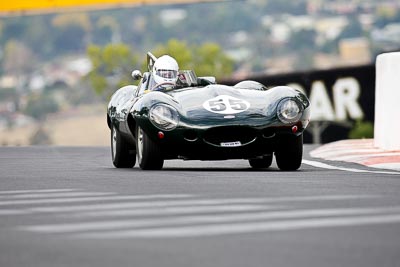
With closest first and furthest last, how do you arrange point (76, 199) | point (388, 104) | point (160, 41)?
point (76, 199) → point (388, 104) → point (160, 41)

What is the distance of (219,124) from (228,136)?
0.17 m

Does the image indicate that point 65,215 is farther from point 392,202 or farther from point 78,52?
point 78,52

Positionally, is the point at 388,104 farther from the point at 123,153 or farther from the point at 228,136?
the point at 228,136

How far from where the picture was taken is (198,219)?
863 cm

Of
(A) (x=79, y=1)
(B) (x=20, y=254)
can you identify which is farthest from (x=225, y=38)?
(B) (x=20, y=254)

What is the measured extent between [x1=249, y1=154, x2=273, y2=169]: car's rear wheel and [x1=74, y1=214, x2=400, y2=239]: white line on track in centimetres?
721

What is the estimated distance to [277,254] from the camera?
6953 millimetres

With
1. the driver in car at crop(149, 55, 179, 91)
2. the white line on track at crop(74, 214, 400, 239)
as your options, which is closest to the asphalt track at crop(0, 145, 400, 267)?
the white line on track at crop(74, 214, 400, 239)

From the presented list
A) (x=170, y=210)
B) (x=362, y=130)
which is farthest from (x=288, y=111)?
(x=362, y=130)

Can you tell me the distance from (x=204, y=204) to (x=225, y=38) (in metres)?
145

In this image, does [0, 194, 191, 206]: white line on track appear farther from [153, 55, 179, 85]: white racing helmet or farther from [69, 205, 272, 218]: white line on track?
[153, 55, 179, 85]: white racing helmet

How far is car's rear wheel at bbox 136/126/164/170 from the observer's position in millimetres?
14633

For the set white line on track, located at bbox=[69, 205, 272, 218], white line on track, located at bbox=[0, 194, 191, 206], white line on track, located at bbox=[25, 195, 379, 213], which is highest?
white line on track, located at bbox=[69, 205, 272, 218]

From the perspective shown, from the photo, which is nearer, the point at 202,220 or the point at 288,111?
the point at 202,220
